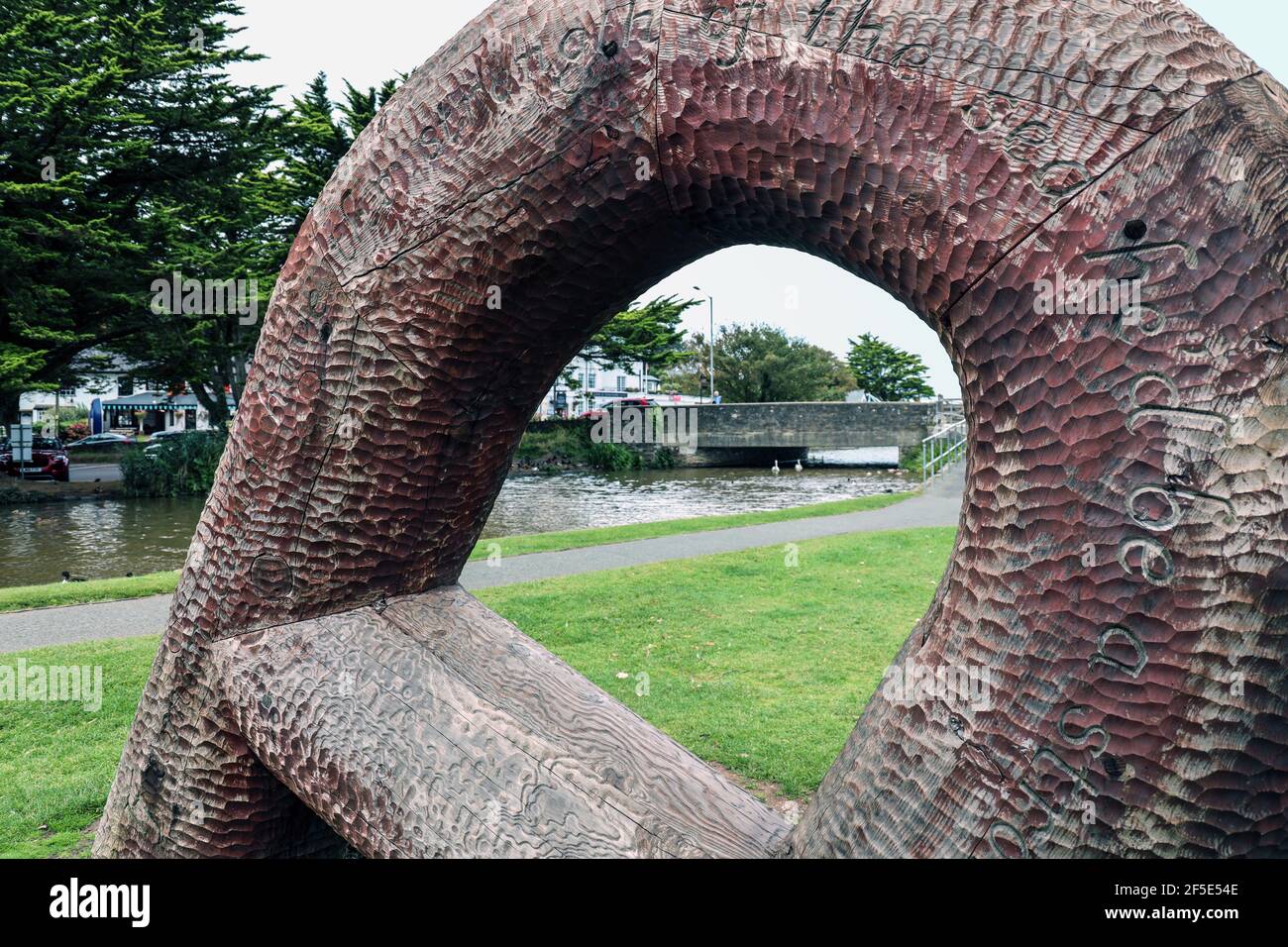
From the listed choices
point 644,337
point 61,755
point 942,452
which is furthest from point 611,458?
point 61,755

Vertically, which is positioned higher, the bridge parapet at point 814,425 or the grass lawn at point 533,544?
the bridge parapet at point 814,425

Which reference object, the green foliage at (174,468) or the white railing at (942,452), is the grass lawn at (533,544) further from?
the green foliage at (174,468)

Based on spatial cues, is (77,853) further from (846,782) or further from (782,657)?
(782,657)

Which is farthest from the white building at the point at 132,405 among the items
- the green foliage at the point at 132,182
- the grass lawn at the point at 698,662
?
the grass lawn at the point at 698,662

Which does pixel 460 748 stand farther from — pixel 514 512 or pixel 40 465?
pixel 40 465

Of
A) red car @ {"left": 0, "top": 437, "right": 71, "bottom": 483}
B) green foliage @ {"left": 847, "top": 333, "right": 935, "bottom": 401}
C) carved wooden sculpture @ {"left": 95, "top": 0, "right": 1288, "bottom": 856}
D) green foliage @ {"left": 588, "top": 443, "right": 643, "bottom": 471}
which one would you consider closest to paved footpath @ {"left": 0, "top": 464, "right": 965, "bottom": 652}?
carved wooden sculpture @ {"left": 95, "top": 0, "right": 1288, "bottom": 856}

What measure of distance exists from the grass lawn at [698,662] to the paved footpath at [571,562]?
78cm

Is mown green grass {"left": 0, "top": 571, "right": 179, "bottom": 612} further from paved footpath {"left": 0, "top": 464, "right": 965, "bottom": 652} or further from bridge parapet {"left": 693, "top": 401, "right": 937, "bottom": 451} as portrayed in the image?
bridge parapet {"left": 693, "top": 401, "right": 937, "bottom": 451}

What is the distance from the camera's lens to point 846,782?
5.42 ft

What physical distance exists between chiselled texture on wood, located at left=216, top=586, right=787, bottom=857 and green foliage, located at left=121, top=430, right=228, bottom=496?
84.2ft

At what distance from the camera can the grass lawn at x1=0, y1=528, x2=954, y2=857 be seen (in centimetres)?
492

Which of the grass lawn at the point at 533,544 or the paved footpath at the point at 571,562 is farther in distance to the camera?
the grass lawn at the point at 533,544

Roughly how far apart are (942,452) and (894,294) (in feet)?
102

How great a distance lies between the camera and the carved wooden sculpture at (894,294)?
4.17ft
